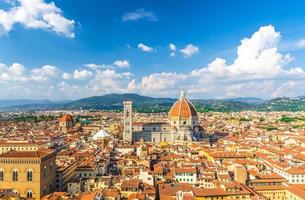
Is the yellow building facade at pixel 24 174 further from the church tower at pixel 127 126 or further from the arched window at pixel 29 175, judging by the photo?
the church tower at pixel 127 126

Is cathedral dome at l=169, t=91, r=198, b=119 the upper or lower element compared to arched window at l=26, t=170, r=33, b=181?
upper

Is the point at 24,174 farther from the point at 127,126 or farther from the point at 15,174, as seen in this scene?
the point at 127,126

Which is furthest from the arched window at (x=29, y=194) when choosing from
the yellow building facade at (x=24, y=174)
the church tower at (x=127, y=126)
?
the church tower at (x=127, y=126)

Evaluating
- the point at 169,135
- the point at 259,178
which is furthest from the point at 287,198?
the point at 169,135

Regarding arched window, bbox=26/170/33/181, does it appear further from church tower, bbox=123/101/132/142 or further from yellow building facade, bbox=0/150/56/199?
church tower, bbox=123/101/132/142

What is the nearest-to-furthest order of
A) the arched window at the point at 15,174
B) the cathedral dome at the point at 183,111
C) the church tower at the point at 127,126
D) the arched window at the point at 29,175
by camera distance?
the arched window at the point at 29,175
the arched window at the point at 15,174
the church tower at the point at 127,126
the cathedral dome at the point at 183,111

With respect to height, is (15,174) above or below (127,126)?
below

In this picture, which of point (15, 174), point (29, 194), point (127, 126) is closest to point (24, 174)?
point (15, 174)

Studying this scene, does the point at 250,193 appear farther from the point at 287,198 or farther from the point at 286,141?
the point at 286,141

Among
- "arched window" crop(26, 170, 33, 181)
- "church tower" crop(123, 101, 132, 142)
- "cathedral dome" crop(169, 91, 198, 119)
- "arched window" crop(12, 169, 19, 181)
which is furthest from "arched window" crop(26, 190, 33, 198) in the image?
"cathedral dome" crop(169, 91, 198, 119)

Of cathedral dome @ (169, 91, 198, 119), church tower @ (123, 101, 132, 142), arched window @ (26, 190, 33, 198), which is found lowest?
arched window @ (26, 190, 33, 198)

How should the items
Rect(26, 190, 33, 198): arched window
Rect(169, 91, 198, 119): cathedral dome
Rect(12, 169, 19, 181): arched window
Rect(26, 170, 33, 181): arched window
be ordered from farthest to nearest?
Rect(169, 91, 198, 119): cathedral dome < Rect(12, 169, 19, 181): arched window < Rect(26, 170, 33, 181): arched window < Rect(26, 190, 33, 198): arched window
